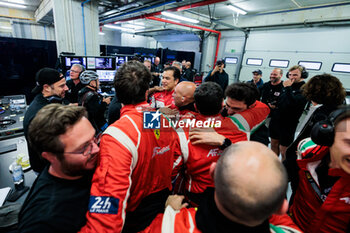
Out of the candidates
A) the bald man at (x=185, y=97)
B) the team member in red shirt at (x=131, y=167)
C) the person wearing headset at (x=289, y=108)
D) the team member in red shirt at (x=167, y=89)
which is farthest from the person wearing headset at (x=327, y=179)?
the team member in red shirt at (x=167, y=89)

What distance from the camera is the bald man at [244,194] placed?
577 mm

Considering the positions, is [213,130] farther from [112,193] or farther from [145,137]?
[112,193]

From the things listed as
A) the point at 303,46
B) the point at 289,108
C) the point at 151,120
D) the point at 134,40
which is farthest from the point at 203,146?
the point at 134,40

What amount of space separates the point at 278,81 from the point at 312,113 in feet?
6.81

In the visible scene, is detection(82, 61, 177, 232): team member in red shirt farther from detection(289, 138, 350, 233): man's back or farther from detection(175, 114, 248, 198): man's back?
detection(289, 138, 350, 233): man's back

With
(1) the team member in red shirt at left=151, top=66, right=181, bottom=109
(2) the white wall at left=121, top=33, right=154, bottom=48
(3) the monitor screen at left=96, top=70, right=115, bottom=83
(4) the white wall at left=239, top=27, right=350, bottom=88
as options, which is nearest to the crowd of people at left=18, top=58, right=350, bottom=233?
(1) the team member in red shirt at left=151, top=66, right=181, bottom=109

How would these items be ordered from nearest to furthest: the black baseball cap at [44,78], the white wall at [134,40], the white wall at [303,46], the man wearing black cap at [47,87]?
1. the man wearing black cap at [47,87]
2. the black baseball cap at [44,78]
3. the white wall at [303,46]
4. the white wall at [134,40]

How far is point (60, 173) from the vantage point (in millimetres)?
866

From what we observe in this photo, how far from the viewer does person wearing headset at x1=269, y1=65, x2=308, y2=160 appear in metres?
2.71

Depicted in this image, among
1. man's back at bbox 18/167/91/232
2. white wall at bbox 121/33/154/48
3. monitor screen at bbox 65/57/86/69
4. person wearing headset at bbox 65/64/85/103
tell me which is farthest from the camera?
white wall at bbox 121/33/154/48

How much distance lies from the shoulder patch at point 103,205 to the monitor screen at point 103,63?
15.1ft

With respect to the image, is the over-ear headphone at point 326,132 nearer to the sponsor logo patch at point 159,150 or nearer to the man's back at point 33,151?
the sponsor logo patch at point 159,150

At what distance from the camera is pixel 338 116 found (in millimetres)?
991

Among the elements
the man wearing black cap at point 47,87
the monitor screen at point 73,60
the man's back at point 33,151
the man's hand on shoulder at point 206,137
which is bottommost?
the man's back at point 33,151
